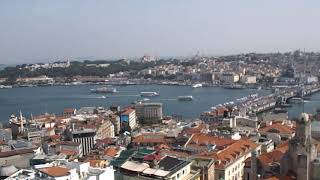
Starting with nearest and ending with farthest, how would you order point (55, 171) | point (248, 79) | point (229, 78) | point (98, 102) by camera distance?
point (55, 171), point (98, 102), point (248, 79), point (229, 78)

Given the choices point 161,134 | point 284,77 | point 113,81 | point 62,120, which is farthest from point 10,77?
point 161,134

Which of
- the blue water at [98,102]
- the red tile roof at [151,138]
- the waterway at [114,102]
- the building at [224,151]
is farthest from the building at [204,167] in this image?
the blue water at [98,102]

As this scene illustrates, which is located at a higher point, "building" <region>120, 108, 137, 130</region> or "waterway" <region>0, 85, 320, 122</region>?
"building" <region>120, 108, 137, 130</region>

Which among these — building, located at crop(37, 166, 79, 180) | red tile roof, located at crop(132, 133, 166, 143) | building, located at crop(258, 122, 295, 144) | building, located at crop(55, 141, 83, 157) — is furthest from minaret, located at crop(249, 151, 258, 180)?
building, located at crop(55, 141, 83, 157)

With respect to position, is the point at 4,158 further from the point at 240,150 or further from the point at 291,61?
the point at 291,61

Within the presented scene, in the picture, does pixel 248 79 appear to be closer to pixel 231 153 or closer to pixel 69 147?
pixel 69 147

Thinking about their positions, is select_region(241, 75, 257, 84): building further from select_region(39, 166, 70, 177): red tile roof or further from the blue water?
select_region(39, 166, 70, 177): red tile roof

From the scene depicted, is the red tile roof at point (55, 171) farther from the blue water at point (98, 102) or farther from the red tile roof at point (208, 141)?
the blue water at point (98, 102)

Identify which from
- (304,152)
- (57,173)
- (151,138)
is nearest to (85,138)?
(151,138)
